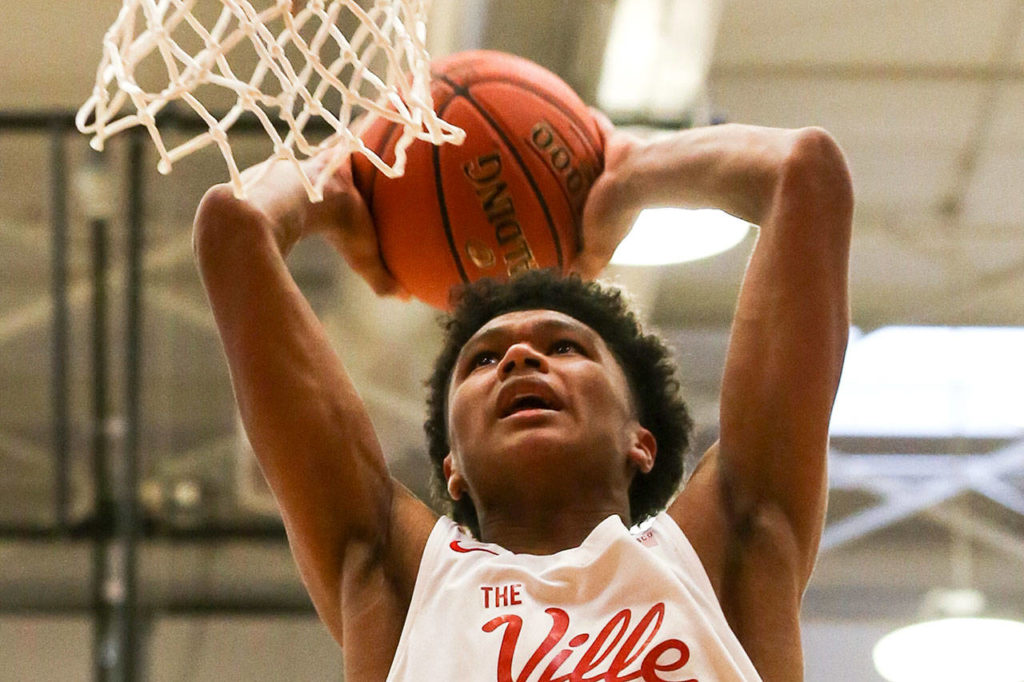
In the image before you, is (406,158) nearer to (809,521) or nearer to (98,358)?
(809,521)

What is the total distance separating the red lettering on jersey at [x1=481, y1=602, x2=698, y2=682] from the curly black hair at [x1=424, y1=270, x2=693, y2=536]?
427 mm

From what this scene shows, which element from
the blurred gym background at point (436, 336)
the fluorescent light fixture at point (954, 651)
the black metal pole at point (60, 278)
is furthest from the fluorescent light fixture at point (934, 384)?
the black metal pole at point (60, 278)

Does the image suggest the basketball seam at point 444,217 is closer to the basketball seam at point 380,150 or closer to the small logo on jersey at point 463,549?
the basketball seam at point 380,150

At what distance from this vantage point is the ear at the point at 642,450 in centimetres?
192

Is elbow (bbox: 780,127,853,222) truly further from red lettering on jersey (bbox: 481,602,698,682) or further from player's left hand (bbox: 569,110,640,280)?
red lettering on jersey (bbox: 481,602,698,682)

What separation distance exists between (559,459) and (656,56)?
6.99 ft

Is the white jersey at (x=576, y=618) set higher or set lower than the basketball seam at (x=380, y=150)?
lower

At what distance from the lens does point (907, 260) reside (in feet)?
18.7

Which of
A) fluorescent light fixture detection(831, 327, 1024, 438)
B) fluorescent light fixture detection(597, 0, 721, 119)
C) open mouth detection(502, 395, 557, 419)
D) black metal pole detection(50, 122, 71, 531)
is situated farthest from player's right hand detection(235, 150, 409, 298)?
fluorescent light fixture detection(831, 327, 1024, 438)

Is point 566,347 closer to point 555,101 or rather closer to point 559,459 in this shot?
point 559,459

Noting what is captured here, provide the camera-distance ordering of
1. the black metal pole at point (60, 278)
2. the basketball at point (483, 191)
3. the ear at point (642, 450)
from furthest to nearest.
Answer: the black metal pole at point (60, 278) < the basketball at point (483, 191) < the ear at point (642, 450)

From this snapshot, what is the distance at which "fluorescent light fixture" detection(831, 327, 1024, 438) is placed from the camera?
599 centimetres

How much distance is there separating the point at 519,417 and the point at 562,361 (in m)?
0.12

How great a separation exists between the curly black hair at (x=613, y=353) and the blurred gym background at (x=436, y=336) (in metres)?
1.31
